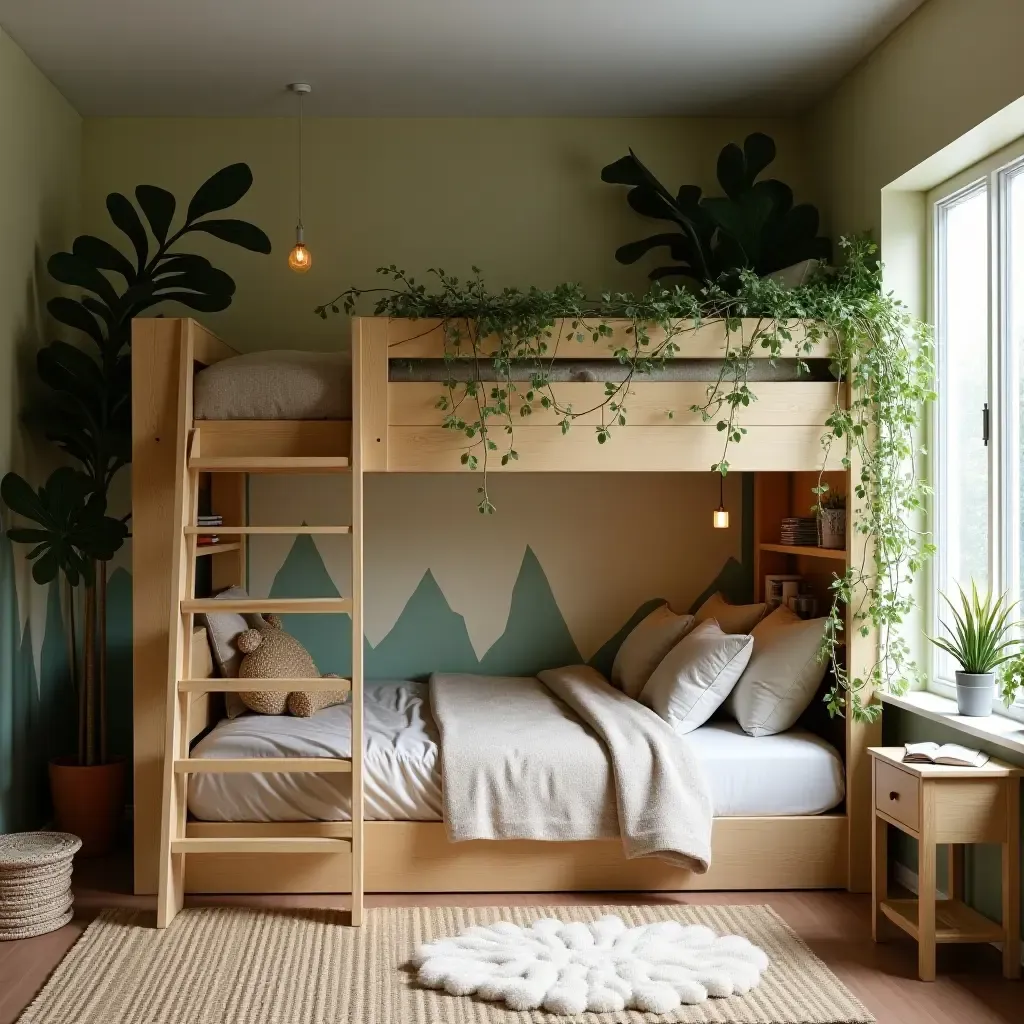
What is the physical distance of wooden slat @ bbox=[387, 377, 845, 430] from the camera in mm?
3664

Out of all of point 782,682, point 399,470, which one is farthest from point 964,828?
point 399,470

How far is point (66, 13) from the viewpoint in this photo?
3.76 metres

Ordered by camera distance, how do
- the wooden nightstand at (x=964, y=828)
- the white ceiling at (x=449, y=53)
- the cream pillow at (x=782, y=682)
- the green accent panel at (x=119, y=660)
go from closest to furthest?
the wooden nightstand at (x=964, y=828), the white ceiling at (x=449, y=53), the cream pillow at (x=782, y=682), the green accent panel at (x=119, y=660)

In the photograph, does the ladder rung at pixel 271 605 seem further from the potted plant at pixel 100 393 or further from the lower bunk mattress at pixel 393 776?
the potted plant at pixel 100 393

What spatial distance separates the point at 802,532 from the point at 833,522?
30cm

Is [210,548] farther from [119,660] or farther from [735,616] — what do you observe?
[735,616]

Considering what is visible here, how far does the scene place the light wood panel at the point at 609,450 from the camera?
3672 millimetres

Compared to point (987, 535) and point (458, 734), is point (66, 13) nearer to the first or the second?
point (458, 734)

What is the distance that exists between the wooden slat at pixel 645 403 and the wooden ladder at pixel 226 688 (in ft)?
0.87

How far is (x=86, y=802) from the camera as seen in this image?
4.11 m

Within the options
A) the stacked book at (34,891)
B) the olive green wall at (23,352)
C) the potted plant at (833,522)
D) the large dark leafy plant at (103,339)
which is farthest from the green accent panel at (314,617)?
the potted plant at (833,522)

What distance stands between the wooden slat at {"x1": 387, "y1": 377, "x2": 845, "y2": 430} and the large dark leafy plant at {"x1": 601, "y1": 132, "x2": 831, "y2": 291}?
804 mm

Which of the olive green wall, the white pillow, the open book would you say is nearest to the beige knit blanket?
the white pillow

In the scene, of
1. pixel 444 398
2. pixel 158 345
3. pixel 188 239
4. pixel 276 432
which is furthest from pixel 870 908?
pixel 188 239
